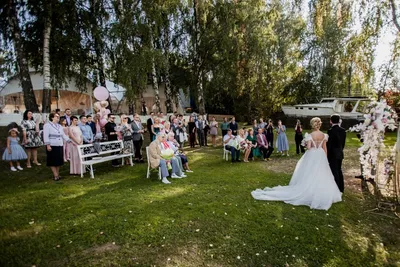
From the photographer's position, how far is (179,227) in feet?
12.9

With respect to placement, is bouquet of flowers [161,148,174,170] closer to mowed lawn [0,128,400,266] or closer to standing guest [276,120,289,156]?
mowed lawn [0,128,400,266]

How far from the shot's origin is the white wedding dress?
506 cm

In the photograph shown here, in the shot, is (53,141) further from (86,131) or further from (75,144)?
(86,131)

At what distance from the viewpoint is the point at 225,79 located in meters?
18.0

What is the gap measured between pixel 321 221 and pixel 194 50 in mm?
14798

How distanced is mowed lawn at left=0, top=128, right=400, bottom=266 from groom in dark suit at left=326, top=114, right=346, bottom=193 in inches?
24.3

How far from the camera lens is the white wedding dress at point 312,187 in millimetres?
5059

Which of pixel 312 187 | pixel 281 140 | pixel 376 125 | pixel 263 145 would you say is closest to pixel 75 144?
pixel 312 187

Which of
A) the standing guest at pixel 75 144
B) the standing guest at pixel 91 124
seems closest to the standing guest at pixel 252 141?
the standing guest at pixel 91 124

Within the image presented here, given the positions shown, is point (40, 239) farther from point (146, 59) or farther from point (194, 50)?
point (194, 50)

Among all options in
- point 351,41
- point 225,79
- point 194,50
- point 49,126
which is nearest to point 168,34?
point 194,50

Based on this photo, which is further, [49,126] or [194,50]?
[194,50]

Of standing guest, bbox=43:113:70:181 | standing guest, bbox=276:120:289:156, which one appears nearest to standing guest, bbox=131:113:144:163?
standing guest, bbox=43:113:70:181

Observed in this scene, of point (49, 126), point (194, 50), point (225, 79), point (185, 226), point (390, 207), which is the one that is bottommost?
point (390, 207)
